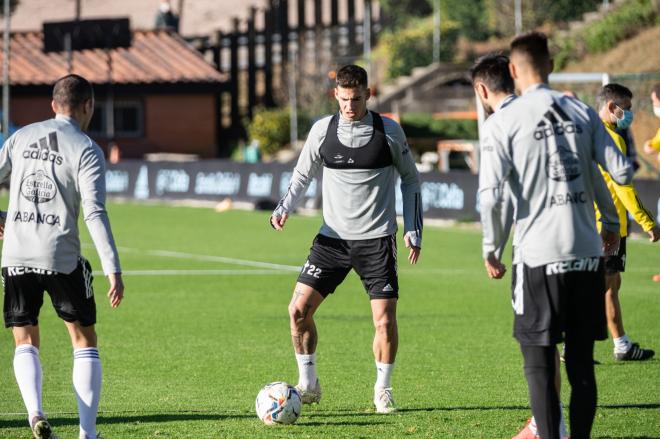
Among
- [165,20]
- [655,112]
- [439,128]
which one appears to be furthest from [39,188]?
[165,20]

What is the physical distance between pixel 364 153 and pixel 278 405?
1815 mm

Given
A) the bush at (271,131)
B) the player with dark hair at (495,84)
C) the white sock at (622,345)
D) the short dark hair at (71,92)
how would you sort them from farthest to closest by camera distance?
the bush at (271,131)
the white sock at (622,345)
the short dark hair at (71,92)
the player with dark hair at (495,84)

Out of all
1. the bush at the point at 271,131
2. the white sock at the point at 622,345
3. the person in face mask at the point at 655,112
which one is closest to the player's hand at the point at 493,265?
the white sock at the point at 622,345

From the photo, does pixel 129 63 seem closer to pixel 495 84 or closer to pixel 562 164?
pixel 495 84

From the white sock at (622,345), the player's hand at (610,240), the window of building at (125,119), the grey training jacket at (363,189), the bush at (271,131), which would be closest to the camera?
the player's hand at (610,240)

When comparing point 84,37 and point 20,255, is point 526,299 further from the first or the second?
point 84,37

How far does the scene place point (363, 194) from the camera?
8.39 m

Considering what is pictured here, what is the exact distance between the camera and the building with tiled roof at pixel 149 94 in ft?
158

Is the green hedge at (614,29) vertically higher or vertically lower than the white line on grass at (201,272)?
higher

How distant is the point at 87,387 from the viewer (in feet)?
23.1

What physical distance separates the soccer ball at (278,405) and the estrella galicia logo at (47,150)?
2112 millimetres

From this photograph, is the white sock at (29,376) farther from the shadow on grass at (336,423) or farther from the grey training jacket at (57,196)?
the shadow on grass at (336,423)

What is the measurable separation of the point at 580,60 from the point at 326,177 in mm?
31613

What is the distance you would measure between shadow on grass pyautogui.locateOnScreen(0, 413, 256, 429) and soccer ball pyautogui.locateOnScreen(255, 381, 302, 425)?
0.97 feet
